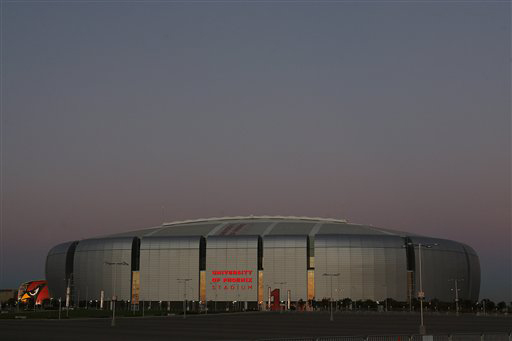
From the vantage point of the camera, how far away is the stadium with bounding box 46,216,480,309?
17962 centimetres

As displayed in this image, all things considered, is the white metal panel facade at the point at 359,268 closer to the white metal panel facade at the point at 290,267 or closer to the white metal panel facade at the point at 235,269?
the white metal panel facade at the point at 290,267

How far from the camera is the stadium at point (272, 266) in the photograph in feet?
589

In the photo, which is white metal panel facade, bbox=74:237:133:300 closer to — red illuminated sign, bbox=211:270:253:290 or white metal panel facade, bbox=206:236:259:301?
white metal panel facade, bbox=206:236:259:301

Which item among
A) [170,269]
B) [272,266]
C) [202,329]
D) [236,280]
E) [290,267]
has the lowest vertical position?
[202,329]

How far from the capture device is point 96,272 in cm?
19288

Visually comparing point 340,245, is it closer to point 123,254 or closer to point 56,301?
point 123,254

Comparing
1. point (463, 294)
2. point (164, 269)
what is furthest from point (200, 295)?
point (463, 294)

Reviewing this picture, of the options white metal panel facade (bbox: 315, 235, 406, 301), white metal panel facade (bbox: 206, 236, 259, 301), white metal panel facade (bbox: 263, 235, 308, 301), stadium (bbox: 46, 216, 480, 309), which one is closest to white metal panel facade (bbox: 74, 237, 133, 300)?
stadium (bbox: 46, 216, 480, 309)

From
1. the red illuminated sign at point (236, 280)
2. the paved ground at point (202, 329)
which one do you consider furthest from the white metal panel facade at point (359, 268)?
the paved ground at point (202, 329)

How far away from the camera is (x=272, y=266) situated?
18038 centimetres

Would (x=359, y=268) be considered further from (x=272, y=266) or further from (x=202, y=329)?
(x=202, y=329)

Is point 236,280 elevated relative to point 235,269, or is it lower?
lower

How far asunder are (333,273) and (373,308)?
13.9 m

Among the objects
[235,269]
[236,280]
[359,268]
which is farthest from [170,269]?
[359,268]
